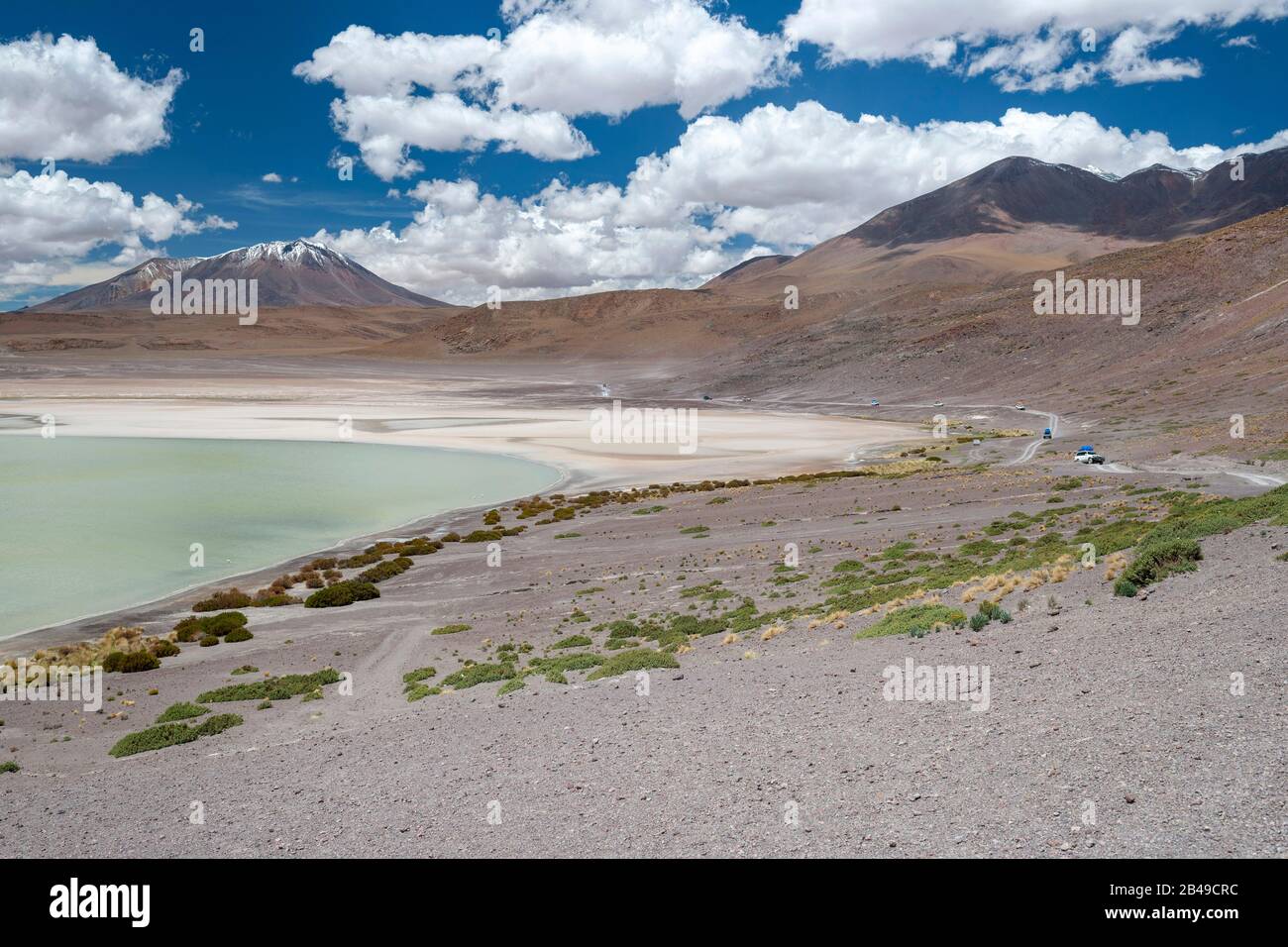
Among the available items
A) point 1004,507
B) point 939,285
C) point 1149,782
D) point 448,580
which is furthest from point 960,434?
point 939,285

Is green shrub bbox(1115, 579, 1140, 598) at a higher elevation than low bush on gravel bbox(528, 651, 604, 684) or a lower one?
higher

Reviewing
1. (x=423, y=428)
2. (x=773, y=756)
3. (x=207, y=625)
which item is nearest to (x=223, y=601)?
(x=207, y=625)

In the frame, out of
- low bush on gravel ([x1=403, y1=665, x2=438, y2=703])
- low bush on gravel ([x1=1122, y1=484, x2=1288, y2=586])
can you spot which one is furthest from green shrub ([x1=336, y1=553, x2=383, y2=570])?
low bush on gravel ([x1=1122, y1=484, x2=1288, y2=586])

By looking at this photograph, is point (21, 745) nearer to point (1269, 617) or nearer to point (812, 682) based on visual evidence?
point (812, 682)

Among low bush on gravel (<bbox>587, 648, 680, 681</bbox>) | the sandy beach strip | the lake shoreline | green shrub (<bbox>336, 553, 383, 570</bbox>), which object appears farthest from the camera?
the sandy beach strip

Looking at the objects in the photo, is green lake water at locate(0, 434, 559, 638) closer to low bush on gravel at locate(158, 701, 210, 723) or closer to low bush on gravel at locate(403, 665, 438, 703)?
low bush on gravel at locate(158, 701, 210, 723)

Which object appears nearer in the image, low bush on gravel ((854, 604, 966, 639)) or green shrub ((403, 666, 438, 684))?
low bush on gravel ((854, 604, 966, 639))

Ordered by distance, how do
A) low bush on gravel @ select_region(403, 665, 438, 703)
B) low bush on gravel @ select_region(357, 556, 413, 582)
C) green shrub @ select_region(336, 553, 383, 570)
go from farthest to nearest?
green shrub @ select_region(336, 553, 383, 570) → low bush on gravel @ select_region(357, 556, 413, 582) → low bush on gravel @ select_region(403, 665, 438, 703)

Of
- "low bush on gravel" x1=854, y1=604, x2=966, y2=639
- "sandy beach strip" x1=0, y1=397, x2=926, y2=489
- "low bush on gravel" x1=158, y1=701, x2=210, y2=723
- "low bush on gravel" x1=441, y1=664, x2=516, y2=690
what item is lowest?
"low bush on gravel" x1=158, y1=701, x2=210, y2=723
